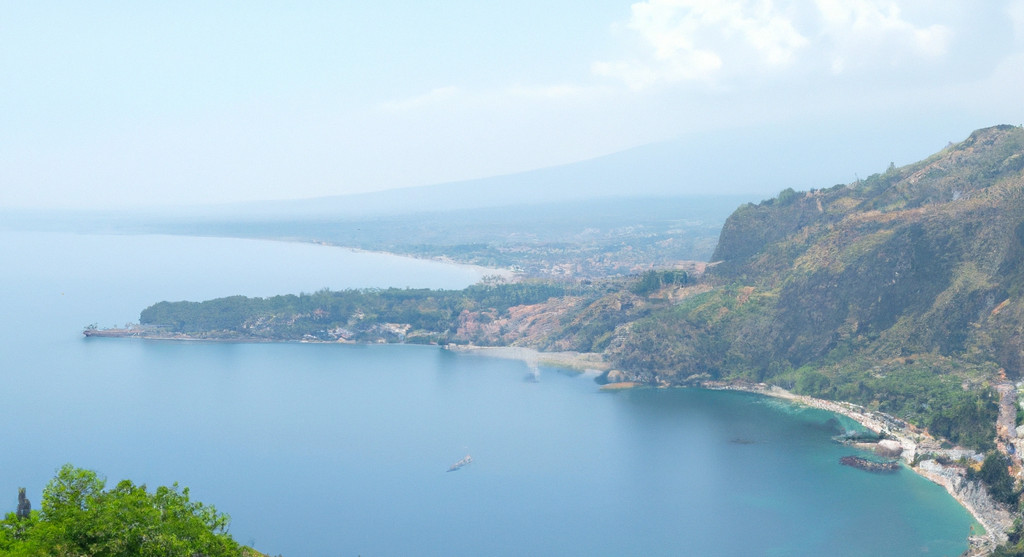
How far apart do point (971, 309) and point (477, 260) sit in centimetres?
6552

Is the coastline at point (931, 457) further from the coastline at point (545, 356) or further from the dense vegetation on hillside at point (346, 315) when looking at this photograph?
the dense vegetation on hillside at point (346, 315)

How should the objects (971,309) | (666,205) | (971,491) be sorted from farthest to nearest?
(666,205) < (971,309) < (971,491)

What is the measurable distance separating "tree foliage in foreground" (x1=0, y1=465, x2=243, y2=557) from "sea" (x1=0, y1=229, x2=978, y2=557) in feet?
43.3

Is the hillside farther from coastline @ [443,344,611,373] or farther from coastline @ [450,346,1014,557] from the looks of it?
coastline @ [443,344,611,373]

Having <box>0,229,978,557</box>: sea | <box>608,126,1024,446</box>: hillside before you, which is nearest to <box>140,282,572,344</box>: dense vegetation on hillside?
<box>0,229,978,557</box>: sea

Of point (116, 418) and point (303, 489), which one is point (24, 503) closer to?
point (303, 489)

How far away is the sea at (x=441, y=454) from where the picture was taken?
29000mm

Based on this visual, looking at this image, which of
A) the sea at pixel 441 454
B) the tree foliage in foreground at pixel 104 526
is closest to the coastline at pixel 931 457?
the sea at pixel 441 454

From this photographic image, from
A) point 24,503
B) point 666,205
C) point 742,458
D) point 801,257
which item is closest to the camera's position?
point 24,503

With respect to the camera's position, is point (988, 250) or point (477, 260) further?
point (477, 260)

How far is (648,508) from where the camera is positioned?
1236 inches

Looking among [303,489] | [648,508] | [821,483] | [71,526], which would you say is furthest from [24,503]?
[821,483]

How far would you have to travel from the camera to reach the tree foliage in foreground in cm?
1349

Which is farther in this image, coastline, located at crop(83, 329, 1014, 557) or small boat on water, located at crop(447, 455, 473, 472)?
small boat on water, located at crop(447, 455, 473, 472)
